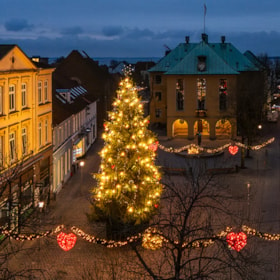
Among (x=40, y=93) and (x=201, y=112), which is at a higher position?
(x=40, y=93)

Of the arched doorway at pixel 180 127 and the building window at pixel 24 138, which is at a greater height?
the building window at pixel 24 138

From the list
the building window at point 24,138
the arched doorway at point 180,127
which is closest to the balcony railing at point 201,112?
the arched doorway at point 180,127

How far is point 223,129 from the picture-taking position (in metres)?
58.7

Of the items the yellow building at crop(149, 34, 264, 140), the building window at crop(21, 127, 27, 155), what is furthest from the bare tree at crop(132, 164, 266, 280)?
the yellow building at crop(149, 34, 264, 140)

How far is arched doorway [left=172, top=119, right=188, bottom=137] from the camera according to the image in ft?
197

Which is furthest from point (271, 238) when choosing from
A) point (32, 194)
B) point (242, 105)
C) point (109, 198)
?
point (242, 105)

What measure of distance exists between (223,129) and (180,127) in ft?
16.9

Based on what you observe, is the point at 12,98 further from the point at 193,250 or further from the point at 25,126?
the point at 193,250

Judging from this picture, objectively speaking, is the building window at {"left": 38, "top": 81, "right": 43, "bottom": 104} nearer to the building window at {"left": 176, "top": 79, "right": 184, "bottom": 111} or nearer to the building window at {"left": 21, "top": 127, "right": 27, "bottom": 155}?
the building window at {"left": 21, "top": 127, "right": 27, "bottom": 155}

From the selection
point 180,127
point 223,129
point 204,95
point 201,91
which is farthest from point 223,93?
point 180,127

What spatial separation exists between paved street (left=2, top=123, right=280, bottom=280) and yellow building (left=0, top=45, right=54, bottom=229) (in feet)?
4.90

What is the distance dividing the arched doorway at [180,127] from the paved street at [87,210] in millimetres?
7369

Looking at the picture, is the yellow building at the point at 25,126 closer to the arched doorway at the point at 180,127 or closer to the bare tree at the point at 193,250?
the bare tree at the point at 193,250

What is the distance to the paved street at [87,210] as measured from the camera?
20.2 m
